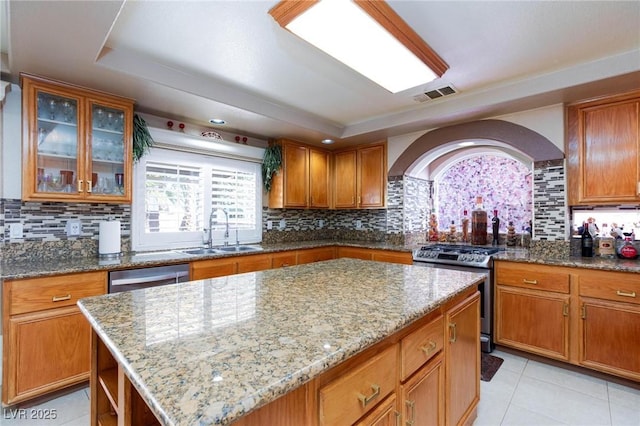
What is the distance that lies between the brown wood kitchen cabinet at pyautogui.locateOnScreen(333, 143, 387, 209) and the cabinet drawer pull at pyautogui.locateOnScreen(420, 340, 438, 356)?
2.80 m

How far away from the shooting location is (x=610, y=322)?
2.33m

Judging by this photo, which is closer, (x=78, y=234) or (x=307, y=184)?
(x=78, y=234)

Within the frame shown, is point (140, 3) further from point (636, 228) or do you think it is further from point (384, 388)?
point (636, 228)

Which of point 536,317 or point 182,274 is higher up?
point 182,274

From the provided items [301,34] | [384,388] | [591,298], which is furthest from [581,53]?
[384,388]

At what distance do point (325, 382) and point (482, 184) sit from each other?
365cm

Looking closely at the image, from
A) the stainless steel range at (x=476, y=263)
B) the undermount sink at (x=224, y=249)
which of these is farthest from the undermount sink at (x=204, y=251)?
the stainless steel range at (x=476, y=263)

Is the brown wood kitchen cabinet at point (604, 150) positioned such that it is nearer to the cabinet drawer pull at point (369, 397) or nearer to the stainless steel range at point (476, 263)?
the stainless steel range at point (476, 263)

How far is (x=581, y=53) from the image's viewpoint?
221 cm

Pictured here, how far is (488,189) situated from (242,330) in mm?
3653

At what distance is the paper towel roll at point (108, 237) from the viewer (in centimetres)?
264

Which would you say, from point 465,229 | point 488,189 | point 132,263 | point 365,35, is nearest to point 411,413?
point 365,35

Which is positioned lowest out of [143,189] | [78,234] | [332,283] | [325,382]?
[325,382]

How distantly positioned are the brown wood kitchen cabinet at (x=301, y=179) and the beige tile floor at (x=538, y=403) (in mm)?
2615
